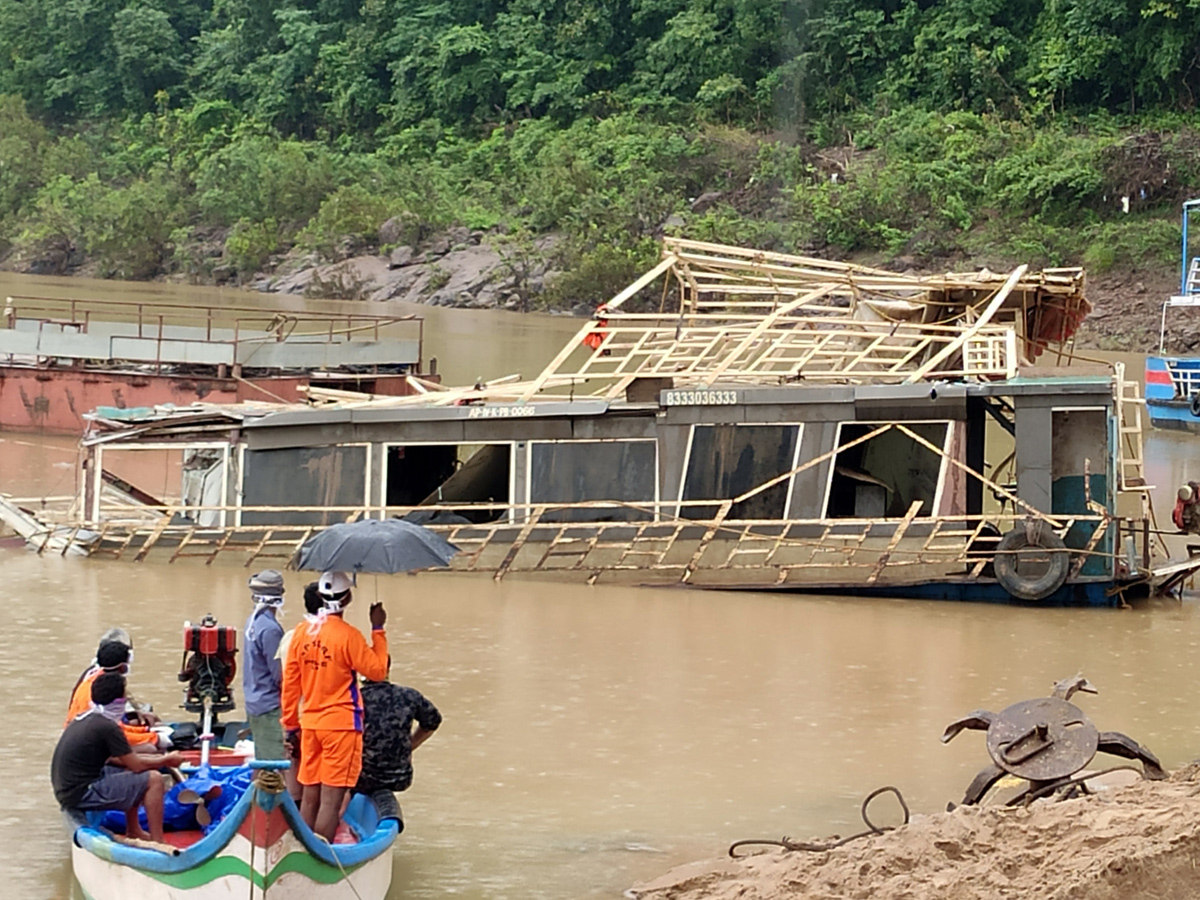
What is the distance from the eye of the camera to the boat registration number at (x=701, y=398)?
1692 centimetres

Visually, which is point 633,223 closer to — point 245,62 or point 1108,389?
point 245,62

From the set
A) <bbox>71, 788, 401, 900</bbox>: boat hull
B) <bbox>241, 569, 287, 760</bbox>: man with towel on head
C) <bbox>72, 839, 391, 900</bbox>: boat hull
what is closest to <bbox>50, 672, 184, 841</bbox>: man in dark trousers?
<bbox>71, 788, 401, 900</bbox>: boat hull

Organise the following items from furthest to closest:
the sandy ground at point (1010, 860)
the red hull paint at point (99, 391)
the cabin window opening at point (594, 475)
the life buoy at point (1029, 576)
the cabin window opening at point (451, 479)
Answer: the red hull paint at point (99, 391) → the cabin window opening at point (451, 479) → the cabin window opening at point (594, 475) → the life buoy at point (1029, 576) → the sandy ground at point (1010, 860)

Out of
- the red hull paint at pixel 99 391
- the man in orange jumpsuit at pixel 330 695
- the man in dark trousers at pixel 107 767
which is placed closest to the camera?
the man in orange jumpsuit at pixel 330 695

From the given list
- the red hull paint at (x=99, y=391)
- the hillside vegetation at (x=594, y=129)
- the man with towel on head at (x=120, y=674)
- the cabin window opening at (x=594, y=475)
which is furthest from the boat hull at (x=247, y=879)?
the hillside vegetation at (x=594, y=129)

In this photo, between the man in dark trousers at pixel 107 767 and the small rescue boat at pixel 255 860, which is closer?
the small rescue boat at pixel 255 860

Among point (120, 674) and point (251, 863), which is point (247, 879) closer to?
point (251, 863)

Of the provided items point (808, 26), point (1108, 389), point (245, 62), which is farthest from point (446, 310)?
point (1108, 389)

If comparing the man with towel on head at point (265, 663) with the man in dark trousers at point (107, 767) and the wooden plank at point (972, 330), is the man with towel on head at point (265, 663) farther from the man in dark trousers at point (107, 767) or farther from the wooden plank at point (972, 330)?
the wooden plank at point (972, 330)

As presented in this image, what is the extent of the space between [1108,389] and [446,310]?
35073 mm

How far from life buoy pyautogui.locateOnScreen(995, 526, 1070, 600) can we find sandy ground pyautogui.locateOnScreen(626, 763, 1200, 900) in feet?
24.0

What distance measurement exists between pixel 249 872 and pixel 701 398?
32.6ft

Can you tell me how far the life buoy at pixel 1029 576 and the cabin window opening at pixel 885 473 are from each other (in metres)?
0.92

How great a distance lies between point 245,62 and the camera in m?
71.5
